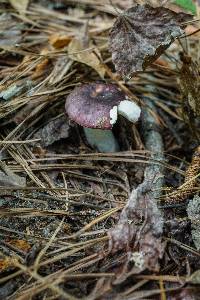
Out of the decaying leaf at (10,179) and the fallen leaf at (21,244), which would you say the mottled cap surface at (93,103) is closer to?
the decaying leaf at (10,179)

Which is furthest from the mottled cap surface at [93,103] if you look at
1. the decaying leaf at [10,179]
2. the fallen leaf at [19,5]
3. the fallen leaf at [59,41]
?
the fallen leaf at [19,5]

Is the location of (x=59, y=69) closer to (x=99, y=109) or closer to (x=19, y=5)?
(x=99, y=109)

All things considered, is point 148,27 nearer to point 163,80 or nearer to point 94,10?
point 163,80

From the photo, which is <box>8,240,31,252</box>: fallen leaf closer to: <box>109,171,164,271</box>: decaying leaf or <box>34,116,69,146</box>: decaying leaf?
<box>109,171,164,271</box>: decaying leaf

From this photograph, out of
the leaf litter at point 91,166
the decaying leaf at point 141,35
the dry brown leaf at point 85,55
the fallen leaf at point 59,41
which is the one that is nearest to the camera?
the leaf litter at point 91,166

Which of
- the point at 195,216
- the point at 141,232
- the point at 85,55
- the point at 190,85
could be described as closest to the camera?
the point at 141,232

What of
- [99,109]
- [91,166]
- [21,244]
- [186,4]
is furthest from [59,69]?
[21,244]

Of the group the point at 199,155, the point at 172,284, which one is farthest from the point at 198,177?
the point at 172,284
